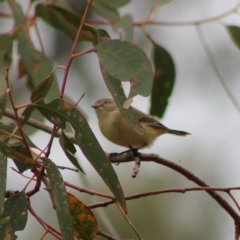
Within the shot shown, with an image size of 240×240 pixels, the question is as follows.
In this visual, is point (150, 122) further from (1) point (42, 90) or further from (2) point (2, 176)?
(2) point (2, 176)

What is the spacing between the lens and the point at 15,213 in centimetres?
146

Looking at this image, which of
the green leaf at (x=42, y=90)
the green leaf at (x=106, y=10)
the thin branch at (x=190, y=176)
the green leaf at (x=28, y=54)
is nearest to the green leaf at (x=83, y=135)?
the green leaf at (x=42, y=90)

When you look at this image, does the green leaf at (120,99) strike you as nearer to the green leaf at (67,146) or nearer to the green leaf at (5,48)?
the green leaf at (67,146)

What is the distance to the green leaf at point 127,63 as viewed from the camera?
1469 mm

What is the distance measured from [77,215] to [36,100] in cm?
26

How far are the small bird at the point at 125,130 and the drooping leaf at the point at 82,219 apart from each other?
5.26 ft

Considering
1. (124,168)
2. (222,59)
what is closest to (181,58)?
(222,59)

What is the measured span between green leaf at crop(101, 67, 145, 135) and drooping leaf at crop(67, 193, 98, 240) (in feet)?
0.64

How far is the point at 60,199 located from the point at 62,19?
1301 mm

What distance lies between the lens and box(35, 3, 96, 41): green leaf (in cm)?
250

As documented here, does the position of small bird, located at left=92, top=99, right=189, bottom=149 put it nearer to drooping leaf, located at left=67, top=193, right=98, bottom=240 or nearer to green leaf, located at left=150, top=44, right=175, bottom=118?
green leaf, located at left=150, top=44, right=175, bottom=118

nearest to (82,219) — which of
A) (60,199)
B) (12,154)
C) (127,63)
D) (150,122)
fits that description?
(60,199)

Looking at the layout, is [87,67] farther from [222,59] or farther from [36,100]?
[36,100]

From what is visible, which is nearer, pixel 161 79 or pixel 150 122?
pixel 161 79
